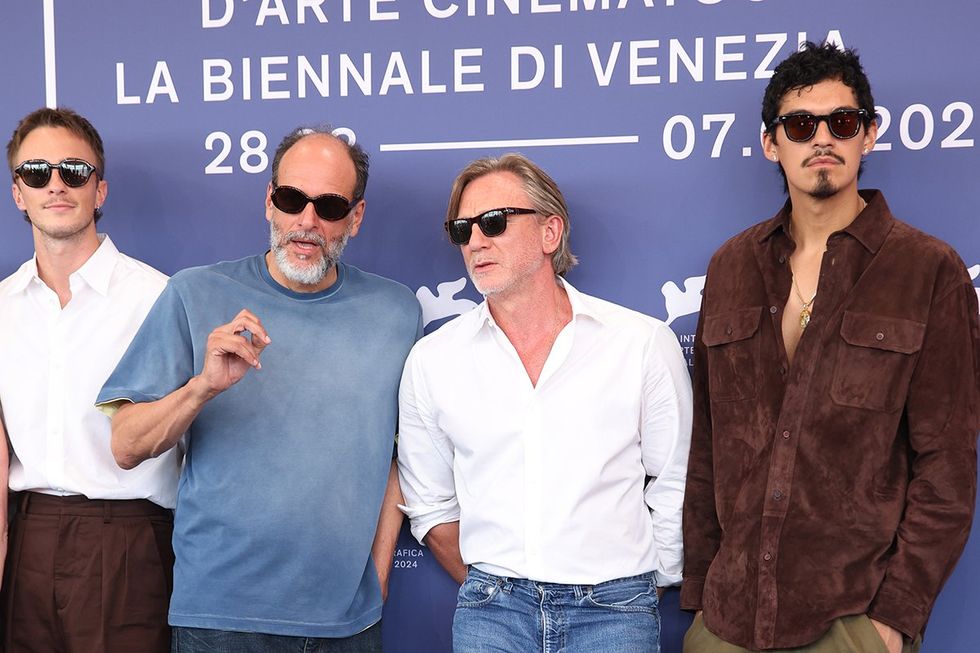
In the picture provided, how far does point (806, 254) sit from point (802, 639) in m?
0.96

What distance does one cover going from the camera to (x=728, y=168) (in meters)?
3.33

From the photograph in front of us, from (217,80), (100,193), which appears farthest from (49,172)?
(217,80)

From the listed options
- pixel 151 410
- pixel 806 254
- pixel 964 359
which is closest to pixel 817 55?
pixel 806 254

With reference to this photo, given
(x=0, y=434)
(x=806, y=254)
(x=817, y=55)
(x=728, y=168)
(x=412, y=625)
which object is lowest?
(x=412, y=625)

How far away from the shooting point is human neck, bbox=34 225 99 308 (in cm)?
329

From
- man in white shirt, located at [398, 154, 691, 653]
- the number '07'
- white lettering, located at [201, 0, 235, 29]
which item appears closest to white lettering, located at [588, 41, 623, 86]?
man in white shirt, located at [398, 154, 691, 653]

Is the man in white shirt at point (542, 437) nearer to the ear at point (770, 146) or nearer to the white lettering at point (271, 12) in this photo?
the ear at point (770, 146)

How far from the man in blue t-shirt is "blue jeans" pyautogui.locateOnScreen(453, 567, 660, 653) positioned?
410mm

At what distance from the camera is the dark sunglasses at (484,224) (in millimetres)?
3039

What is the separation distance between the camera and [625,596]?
113 inches

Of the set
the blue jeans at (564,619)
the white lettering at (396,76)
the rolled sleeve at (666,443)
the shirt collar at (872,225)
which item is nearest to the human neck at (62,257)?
the white lettering at (396,76)

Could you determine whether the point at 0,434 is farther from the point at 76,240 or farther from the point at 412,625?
the point at 412,625

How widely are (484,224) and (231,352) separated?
0.79 meters

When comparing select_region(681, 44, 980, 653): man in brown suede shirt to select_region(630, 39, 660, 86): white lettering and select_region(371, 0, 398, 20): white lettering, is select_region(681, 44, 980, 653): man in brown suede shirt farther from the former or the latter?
select_region(371, 0, 398, 20): white lettering
